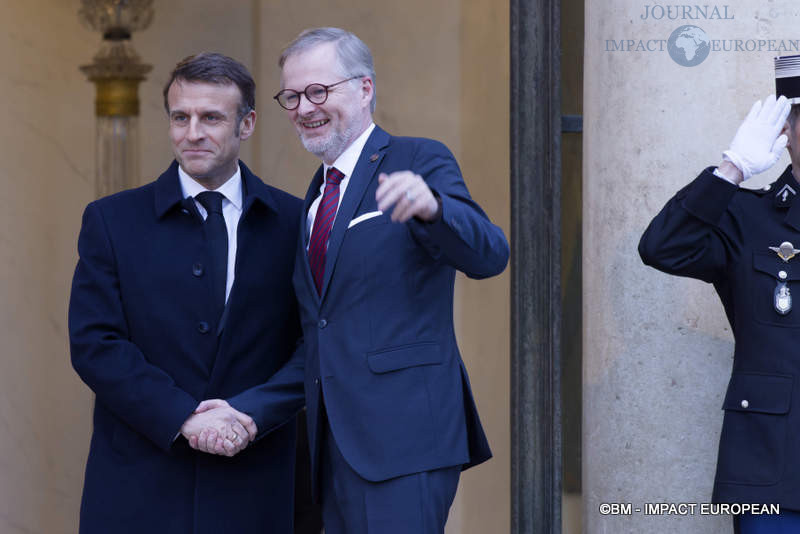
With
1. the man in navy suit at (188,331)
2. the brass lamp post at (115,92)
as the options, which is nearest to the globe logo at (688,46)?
the man in navy suit at (188,331)

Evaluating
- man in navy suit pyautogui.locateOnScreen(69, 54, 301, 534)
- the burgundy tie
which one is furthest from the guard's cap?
man in navy suit pyautogui.locateOnScreen(69, 54, 301, 534)

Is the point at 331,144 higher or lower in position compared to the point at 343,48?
lower

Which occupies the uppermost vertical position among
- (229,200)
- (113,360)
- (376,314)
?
(229,200)

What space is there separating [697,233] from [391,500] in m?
0.94

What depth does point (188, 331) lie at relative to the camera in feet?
10.7

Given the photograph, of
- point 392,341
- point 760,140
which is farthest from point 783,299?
point 392,341

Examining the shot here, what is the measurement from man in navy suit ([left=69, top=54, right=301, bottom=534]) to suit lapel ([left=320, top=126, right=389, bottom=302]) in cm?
41

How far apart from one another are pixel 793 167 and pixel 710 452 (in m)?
0.95

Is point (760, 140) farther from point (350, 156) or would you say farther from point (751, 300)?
point (350, 156)

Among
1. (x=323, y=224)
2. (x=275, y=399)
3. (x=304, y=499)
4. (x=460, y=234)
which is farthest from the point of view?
(x=304, y=499)

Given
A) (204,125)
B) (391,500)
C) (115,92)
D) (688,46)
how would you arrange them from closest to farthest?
(391,500), (204,125), (688,46), (115,92)

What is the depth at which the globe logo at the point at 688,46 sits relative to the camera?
145 inches

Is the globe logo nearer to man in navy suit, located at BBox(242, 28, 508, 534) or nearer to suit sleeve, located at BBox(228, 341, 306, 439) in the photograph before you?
man in navy suit, located at BBox(242, 28, 508, 534)

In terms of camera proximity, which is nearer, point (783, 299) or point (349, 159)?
point (783, 299)
